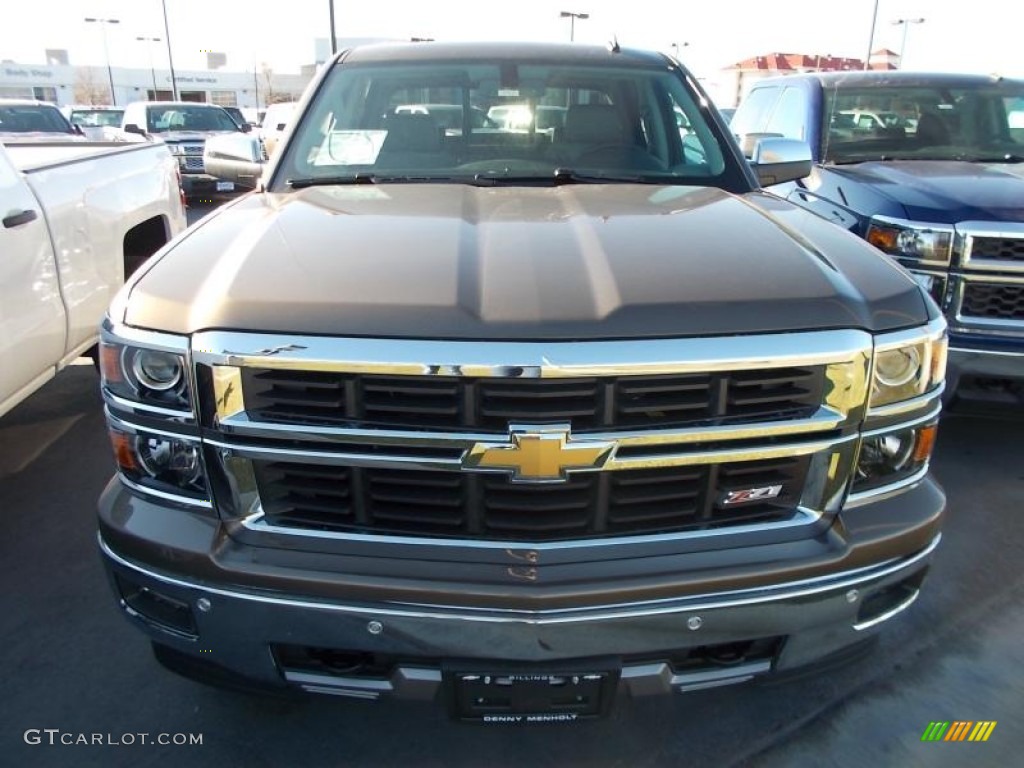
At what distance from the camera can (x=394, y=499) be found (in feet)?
6.12

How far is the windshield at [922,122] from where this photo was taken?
572 cm

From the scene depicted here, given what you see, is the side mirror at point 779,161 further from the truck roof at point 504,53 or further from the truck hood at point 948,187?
the truck hood at point 948,187

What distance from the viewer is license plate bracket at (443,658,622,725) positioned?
6.06 ft

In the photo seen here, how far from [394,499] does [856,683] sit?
1.73 metres

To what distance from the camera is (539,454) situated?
1.76 metres

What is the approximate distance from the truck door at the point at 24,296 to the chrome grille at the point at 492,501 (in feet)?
7.04

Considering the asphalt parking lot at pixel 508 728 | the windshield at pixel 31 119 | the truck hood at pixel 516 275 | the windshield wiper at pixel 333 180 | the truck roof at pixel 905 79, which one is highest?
the truck roof at pixel 905 79

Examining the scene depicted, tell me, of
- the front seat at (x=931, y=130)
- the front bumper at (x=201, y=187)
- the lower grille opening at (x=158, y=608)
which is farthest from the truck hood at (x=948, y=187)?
the front bumper at (x=201, y=187)

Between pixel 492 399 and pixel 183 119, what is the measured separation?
17139 millimetres

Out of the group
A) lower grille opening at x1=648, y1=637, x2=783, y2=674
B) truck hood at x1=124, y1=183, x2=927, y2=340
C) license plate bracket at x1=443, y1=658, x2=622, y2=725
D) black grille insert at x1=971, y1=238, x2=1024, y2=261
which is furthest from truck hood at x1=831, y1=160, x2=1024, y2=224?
license plate bracket at x1=443, y1=658, x2=622, y2=725

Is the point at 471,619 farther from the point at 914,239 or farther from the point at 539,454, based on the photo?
the point at 914,239

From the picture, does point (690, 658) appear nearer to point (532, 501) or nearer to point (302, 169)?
point (532, 501)

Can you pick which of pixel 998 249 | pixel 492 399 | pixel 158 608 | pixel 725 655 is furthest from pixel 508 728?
pixel 998 249

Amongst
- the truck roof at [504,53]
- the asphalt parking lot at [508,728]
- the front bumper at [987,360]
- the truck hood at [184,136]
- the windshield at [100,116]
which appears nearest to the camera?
the asphalt parking lot at [508,728]
